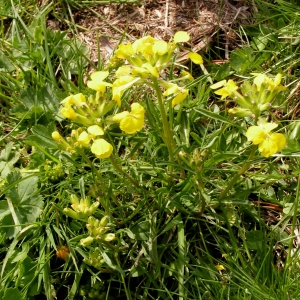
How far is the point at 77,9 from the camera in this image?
3.04 meters

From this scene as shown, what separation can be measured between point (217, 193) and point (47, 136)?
952mm

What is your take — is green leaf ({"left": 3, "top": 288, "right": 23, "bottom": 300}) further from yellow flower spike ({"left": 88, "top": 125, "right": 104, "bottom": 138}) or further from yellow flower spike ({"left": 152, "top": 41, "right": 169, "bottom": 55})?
yellow flower spike ({"left": 152, "top": 41, "right": 169, "bottom": 55})

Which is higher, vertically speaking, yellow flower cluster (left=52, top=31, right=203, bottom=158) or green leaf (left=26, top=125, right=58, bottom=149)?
yellow flower cluster (left=52, top=31, right=203, bottom=158)

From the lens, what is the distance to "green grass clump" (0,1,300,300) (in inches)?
73.0

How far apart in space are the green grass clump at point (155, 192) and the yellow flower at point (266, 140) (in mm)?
105

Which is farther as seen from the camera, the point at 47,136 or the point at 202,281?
the point at 47,136

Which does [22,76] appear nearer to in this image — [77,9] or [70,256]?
[77,9]

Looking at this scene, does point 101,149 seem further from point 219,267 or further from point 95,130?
point 219,267

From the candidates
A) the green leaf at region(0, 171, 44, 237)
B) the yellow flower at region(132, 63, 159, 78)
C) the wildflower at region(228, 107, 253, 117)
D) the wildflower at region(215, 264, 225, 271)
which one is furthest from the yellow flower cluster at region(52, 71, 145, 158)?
the wildflower at region(215, 264, 225, 271)

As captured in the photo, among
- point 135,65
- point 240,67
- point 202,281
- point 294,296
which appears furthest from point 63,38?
point 294,296

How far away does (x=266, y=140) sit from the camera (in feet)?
5.05

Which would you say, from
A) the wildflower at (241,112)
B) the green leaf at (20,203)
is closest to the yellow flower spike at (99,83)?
the wildflower at (241,112)

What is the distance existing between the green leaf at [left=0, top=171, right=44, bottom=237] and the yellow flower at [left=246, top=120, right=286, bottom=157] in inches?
46.3

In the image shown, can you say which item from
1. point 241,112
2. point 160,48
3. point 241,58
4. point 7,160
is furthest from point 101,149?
point 241,58
